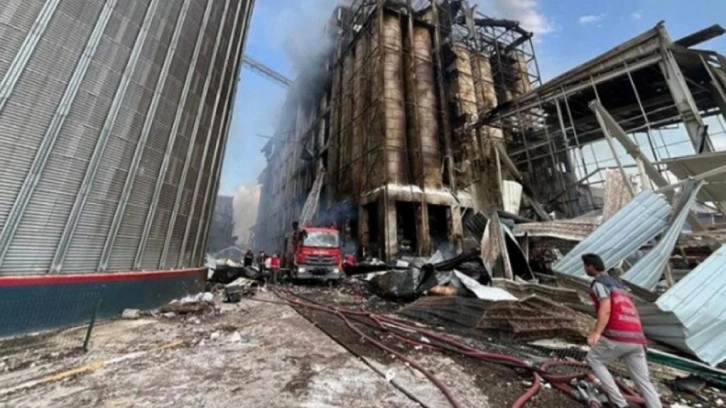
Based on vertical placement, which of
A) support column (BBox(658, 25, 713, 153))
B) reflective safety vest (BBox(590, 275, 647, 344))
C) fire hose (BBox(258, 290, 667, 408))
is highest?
support column (BBox(658, 25, 713, 153))

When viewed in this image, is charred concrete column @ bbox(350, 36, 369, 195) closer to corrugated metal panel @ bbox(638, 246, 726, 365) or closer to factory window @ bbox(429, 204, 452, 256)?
factory window @ bbox(429, 204, 452, 256)

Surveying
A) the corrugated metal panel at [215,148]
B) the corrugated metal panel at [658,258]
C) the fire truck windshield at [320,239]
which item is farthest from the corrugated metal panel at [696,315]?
the fire truck windshield at [320,239]

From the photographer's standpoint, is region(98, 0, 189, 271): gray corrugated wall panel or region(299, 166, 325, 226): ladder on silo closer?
region(98, 0, 189, 271): gray corrugated wall panel

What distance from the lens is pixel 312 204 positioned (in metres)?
26.0

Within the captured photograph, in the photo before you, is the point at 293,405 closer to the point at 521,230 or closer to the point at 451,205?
the point at 521,230

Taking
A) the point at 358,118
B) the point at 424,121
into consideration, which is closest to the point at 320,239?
the point at 358,118

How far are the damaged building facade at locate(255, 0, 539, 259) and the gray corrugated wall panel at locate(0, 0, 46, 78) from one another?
632 inches

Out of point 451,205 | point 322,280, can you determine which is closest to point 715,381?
point 322,280

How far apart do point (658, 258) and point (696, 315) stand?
5.64 ft

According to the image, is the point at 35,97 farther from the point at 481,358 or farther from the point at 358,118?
the point at 358,118

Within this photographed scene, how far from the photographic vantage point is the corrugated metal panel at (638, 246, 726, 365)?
443cm

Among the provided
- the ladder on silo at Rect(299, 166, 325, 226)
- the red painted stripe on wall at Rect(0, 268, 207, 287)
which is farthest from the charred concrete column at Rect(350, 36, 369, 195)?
the red painted stripe on wall at Rect(0, 268, 207, 287)

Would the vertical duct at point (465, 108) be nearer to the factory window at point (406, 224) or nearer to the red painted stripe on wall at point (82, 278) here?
the factory window at point (406, 224)

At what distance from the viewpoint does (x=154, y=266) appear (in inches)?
319
